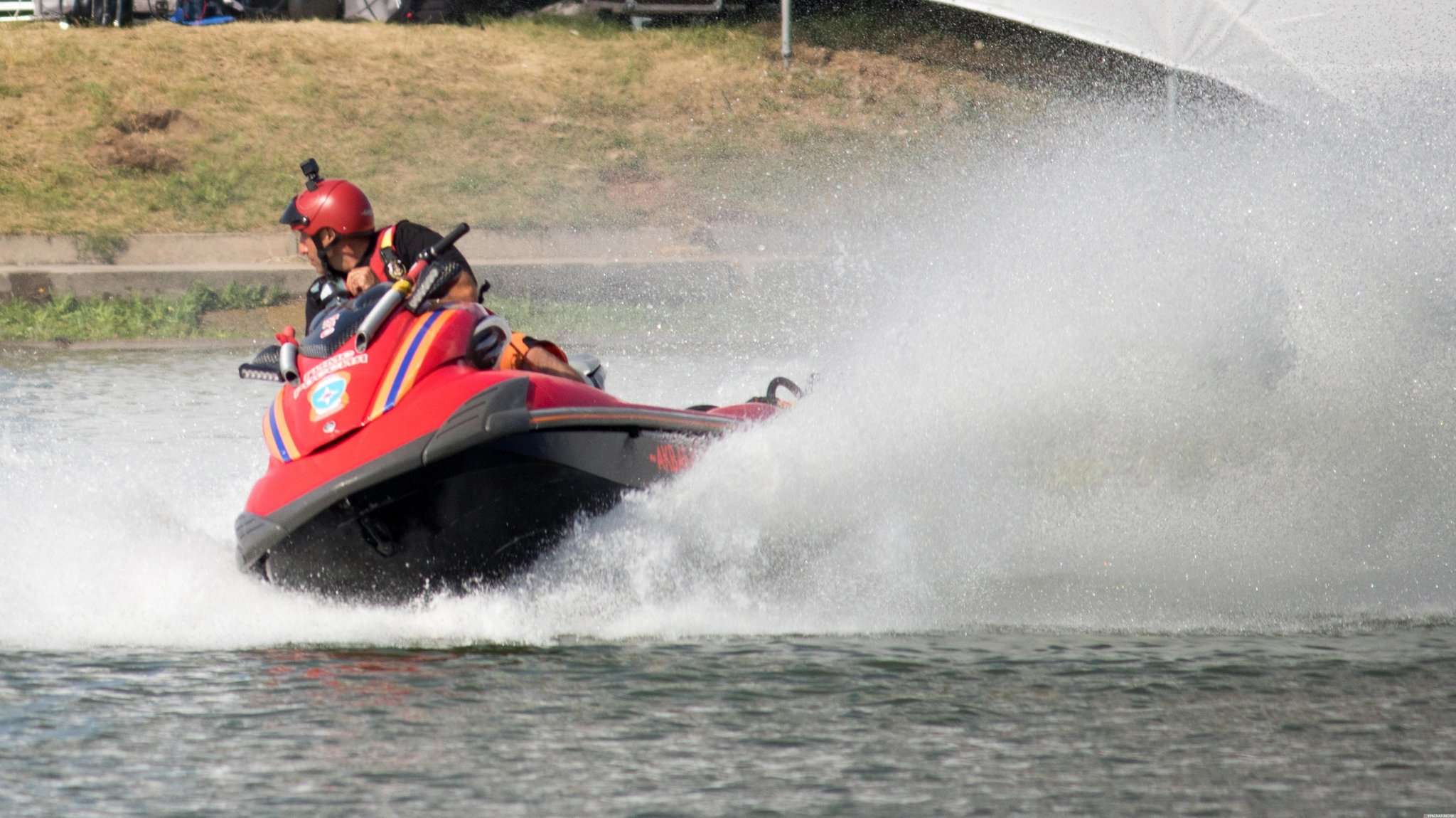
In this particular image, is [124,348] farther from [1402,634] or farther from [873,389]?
[1402,634]

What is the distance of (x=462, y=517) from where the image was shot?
18.7 feet

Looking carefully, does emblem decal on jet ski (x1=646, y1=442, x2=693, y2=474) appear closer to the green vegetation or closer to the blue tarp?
the green vegetation

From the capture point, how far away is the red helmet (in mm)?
6840

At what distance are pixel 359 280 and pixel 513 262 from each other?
9.62 meters

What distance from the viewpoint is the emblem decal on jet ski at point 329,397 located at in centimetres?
579

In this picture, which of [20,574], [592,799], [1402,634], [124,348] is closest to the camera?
[592,799]

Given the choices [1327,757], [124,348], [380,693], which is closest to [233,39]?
[124,348]

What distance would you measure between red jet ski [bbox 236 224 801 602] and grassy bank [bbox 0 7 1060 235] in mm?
11471

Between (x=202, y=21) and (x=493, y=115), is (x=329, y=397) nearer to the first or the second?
(x=493, y=115)

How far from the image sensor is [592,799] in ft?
13.9

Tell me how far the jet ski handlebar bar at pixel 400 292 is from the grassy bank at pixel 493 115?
11202 mm

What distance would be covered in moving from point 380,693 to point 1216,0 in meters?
14.2

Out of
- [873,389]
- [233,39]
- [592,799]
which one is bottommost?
[592,799]

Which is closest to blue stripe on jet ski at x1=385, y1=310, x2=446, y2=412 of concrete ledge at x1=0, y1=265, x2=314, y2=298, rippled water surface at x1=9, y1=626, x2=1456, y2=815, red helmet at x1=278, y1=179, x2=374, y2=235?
rippled water surface at x1=9, y1=626, x2=1456, y2=815
